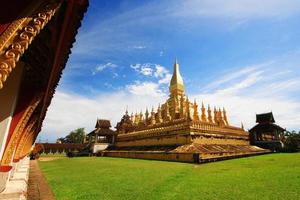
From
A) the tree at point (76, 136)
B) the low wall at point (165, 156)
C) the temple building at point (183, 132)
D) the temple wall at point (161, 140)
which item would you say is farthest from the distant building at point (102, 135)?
the tree at point (76, 136)

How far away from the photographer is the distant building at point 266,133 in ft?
106

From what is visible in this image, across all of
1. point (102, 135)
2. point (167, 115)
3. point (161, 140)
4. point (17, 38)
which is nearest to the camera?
point (17, 38)

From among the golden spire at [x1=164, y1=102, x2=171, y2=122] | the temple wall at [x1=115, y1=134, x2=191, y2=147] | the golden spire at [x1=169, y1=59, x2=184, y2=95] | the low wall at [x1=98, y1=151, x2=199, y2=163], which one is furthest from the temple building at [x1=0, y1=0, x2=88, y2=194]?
the golden spire at [x1=169, y1=59, x2=184, y2=95]

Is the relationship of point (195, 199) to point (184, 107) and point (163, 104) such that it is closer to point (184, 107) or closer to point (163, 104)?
point (184, 107)

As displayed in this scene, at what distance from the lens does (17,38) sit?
170 cm

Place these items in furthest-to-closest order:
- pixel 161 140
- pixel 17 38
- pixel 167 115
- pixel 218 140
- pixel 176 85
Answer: pixel 176 85, pixel 167 115, pixel 161 140, pixel 218 140, pixel 17 38

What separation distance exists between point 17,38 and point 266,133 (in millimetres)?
42218

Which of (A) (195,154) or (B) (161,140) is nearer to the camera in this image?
(A) (195,154)

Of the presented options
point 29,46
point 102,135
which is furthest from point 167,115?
point 29,46

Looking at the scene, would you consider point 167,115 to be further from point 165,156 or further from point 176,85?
point 165,156

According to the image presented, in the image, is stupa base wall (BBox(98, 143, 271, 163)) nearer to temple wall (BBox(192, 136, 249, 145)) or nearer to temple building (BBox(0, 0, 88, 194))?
temple wall (BBox(192, 136, 249, 145))

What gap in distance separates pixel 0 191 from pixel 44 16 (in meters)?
4.37

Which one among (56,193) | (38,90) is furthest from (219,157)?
(38,90)

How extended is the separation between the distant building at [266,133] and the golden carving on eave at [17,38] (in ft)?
118
